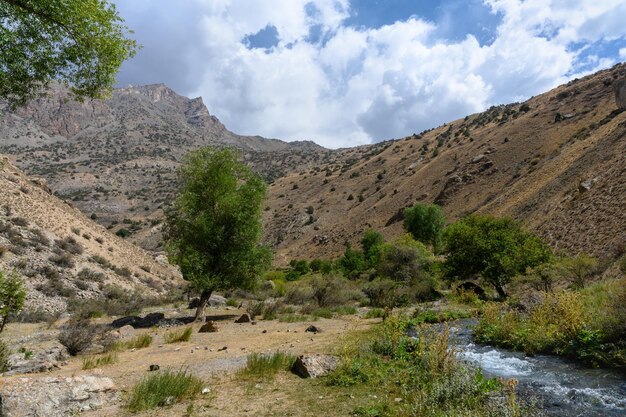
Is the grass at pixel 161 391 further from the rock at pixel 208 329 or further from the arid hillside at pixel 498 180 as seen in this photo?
the arid hillside at pixel 498 180

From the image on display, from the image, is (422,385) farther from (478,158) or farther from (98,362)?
(478,158)

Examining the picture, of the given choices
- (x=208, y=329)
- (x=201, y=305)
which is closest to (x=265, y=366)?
(x=208, y=329)

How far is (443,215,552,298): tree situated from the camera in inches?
1015

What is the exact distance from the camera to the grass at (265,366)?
33.4ft

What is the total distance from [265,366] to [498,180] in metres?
61.8

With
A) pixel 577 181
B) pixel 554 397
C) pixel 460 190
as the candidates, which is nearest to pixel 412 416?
pixel 554 397

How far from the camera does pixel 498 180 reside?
208 feet

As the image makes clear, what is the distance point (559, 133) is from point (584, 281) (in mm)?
48963

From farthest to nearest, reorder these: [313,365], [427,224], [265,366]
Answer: [427,224], [265,366], [313,365]

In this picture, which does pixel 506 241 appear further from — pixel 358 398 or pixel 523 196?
pixel 523 196

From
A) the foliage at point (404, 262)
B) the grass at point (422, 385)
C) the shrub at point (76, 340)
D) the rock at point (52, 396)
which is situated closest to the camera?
the rock at point (52, 396)

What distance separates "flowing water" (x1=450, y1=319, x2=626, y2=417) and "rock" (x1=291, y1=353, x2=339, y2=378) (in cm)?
353

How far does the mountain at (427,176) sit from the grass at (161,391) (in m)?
11.1

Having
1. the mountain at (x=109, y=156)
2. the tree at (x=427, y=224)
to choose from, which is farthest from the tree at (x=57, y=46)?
the mountain at (x=109, y=156)
